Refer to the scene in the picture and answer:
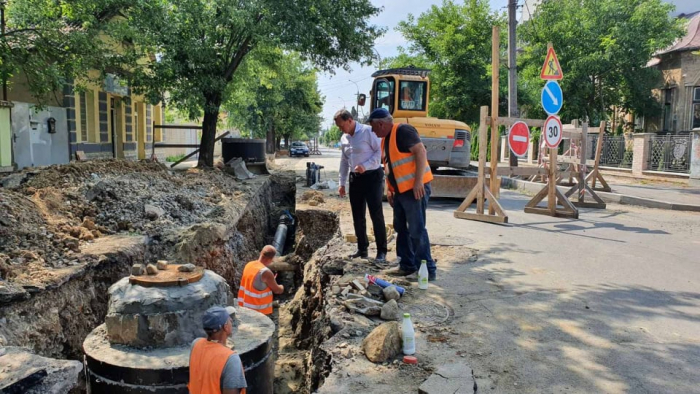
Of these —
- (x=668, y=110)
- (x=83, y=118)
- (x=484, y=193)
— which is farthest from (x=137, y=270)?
(x=668, y=110)

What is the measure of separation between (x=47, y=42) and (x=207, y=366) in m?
8.53

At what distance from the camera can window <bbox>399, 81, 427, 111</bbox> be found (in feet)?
38.1

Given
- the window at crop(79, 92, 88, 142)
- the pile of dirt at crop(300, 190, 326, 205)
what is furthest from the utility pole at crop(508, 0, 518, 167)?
the window at crop(79, 92, 88, 142)

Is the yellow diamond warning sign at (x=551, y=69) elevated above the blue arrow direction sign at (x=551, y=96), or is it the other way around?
the yellow diamond warning sign at (x=551, y=69)

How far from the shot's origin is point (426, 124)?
36.9 ft

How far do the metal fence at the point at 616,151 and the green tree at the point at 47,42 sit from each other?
20.6 metres

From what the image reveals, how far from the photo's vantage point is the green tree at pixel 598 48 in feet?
76.3

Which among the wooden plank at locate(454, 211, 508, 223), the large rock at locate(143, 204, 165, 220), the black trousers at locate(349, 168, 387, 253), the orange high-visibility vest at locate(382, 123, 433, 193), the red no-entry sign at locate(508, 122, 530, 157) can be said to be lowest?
the wooden plank at locate(454, 211, 508, 223)

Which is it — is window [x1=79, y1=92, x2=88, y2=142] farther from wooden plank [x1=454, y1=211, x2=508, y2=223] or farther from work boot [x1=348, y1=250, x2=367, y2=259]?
work boot [x1=348, y1=250, x2=367, y2=259]

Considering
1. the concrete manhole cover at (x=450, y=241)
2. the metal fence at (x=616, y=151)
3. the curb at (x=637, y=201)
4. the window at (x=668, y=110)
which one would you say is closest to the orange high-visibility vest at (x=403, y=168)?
the concrete manhole cover at (x=450, y=241)

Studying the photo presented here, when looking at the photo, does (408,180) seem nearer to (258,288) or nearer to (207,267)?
(258,288)

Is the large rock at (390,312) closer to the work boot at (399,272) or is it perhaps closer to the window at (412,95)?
the work boot at (399,272)

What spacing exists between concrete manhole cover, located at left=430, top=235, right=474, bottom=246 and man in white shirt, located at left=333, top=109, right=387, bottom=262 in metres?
1.50

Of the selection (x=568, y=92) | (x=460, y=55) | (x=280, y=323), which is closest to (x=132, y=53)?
(x=280, y=323)
